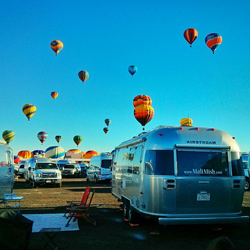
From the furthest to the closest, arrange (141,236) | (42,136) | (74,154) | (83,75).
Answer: (74,154)
(42,136)
(83,75)
(141,236)

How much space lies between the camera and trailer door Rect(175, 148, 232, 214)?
7.89m

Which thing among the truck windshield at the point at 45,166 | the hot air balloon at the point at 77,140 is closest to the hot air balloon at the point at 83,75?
the truck windshield at the point at 45,166

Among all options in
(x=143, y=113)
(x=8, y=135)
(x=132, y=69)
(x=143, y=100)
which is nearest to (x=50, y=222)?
(x=143, y=113)

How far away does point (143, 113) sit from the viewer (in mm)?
42344

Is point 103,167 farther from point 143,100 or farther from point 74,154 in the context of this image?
point 74,154

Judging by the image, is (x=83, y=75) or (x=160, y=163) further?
(x=83, y=75)

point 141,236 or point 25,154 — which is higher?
point 25,154

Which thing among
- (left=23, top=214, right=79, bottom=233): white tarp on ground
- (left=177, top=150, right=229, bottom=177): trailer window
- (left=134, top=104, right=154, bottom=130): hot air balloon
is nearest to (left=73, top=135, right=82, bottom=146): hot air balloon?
(left=134, top=104, right=154, bottom=130): hot air balloon

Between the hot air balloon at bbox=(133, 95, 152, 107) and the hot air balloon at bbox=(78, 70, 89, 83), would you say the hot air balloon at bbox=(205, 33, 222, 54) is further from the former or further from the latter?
the hot air balloon at bbox=(78, 70, 89, 83)

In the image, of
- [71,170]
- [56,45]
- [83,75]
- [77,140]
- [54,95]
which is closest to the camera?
[71,170]

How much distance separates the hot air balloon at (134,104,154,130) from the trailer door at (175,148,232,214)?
34.0 metres

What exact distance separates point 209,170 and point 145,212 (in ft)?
6.34

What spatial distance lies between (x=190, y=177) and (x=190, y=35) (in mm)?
37221

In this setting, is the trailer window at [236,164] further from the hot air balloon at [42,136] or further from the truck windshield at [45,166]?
the hot air balloon at [42,136]
